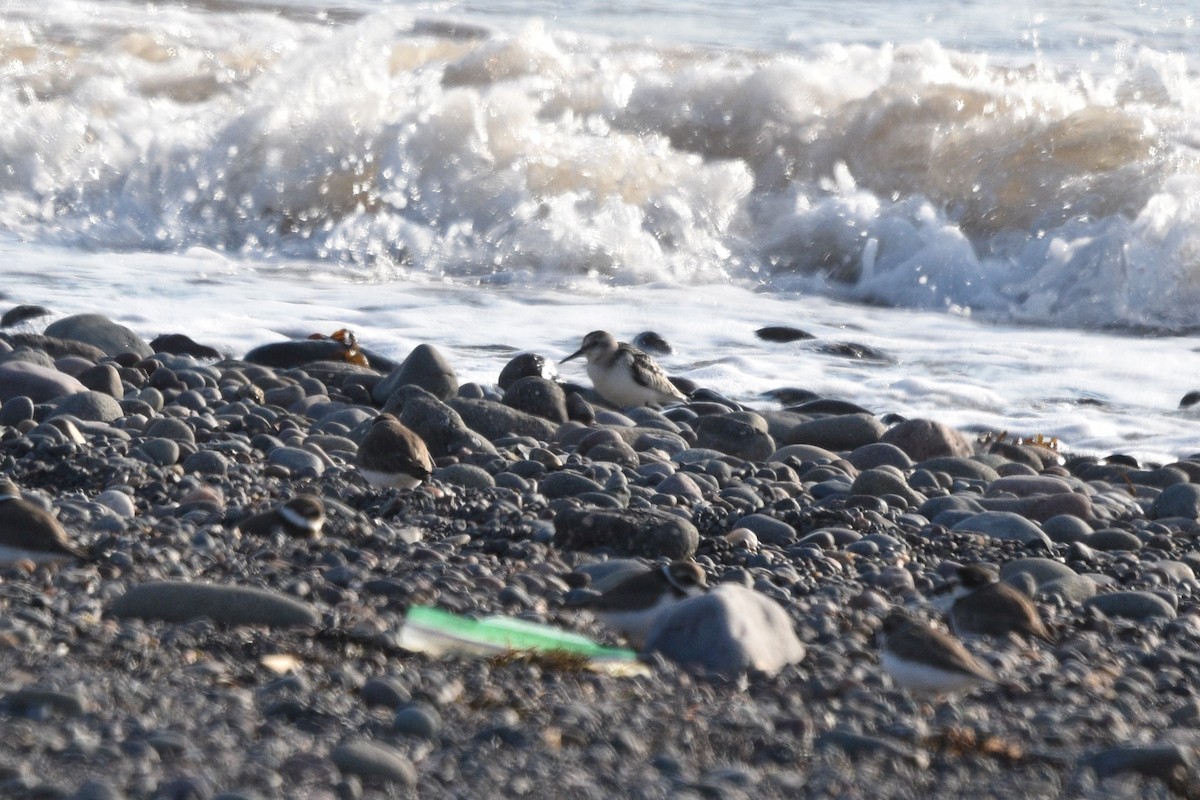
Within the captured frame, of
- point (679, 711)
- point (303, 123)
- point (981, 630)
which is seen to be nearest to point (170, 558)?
point (679, 711)

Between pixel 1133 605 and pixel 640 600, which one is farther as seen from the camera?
pixel 1133 605

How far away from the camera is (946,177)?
1069cm

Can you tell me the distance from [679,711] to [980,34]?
1437 centimetres

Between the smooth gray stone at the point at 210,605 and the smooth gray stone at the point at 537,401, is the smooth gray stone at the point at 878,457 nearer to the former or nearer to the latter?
the smooth gray stone at the point at 537,401

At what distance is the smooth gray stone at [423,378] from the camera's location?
17.7ft

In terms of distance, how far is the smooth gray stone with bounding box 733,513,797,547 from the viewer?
12.1 ft

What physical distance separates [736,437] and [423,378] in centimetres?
118

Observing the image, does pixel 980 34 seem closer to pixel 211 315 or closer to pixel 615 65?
pixel 615 65

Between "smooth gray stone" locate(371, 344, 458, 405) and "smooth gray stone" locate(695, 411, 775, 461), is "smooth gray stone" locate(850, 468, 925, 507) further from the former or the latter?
"smooth gray stone" locate(371, 344, 458, 405)

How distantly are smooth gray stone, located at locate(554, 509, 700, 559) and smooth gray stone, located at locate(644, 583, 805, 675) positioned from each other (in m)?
0.74

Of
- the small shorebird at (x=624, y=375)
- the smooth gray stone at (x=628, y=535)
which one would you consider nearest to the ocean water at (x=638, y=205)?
the small shorebird at (x=624, y=375)

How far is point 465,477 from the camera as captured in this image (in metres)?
4.04

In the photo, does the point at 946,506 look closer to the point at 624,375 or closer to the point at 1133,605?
the point at 1133,605

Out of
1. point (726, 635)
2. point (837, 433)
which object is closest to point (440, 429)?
point (837, 433)
